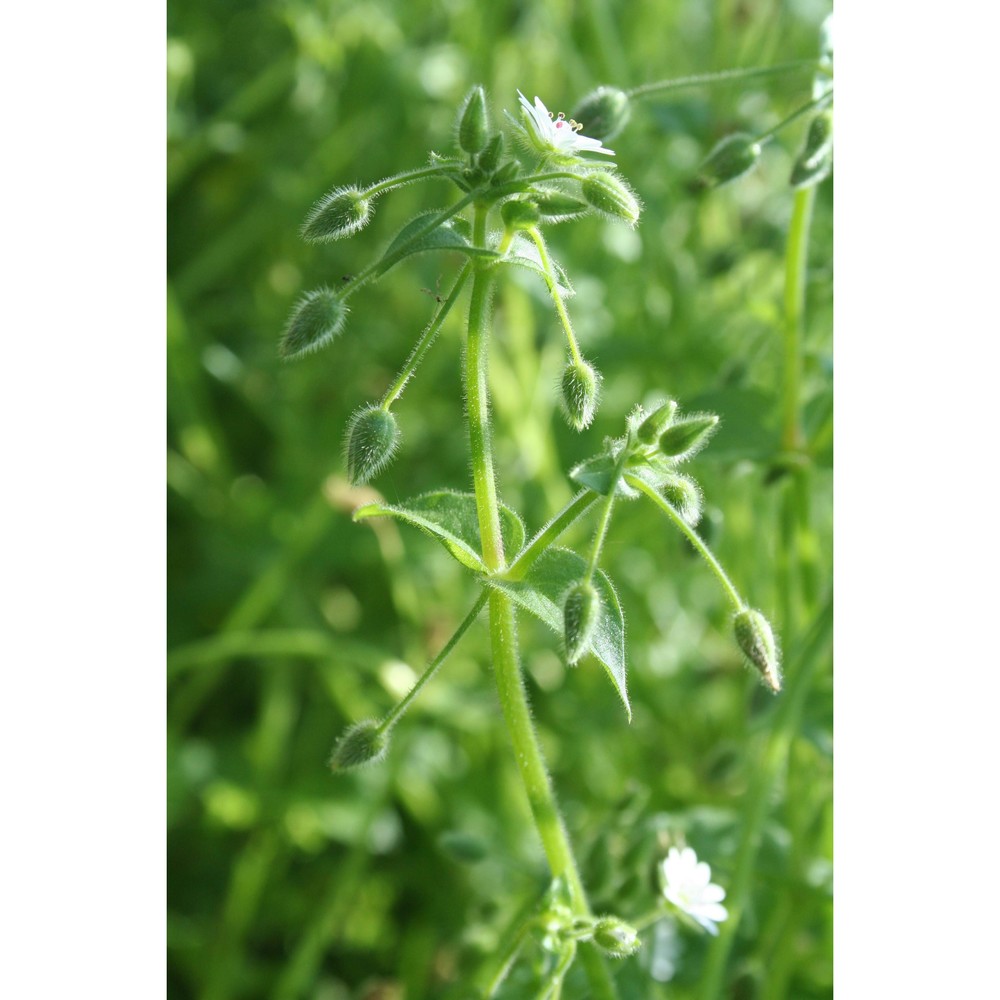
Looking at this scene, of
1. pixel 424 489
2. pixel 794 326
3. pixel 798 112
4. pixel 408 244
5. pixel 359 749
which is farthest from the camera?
pixel 424 489

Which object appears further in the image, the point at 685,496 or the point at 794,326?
the point at 794,326

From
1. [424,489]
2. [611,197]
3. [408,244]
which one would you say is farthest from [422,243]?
[424,489]

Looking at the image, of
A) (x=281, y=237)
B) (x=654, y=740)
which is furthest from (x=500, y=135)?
(x=281, y=237)

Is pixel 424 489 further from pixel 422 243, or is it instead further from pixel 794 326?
pixel 422 243

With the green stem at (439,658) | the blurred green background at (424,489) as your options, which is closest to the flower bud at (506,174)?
the green stem at (439,658)

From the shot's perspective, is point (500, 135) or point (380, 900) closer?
point (500, 135)
